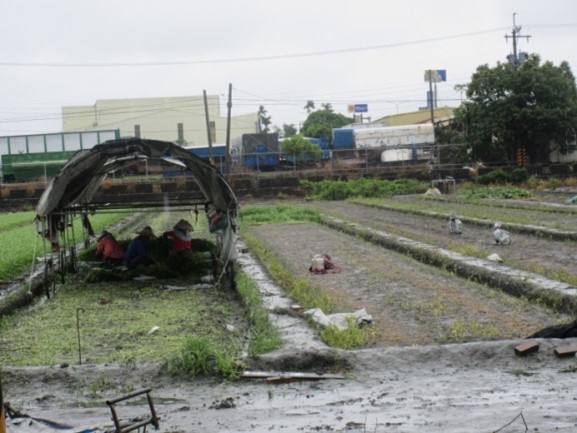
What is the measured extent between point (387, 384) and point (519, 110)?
3834cm

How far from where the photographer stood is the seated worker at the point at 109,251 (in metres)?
14.7

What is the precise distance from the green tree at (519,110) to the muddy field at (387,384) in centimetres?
3387

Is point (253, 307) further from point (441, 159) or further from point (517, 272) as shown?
point (441, 159)

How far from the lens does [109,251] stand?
48.5ft

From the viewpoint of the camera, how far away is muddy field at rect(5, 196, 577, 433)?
5781 mm

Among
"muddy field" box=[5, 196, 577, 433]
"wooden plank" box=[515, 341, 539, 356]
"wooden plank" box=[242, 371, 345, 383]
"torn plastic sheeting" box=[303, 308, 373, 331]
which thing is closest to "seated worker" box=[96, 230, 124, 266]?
"muddy field" box=[5, 196, 577, 433]

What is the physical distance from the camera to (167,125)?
251ft

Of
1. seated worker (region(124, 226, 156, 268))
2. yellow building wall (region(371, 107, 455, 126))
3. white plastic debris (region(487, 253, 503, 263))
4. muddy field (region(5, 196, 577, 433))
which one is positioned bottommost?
muddy field (region(5, 196, 577, 433))

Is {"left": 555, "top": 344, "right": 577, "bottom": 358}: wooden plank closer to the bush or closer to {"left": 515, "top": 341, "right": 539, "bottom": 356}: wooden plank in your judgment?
{"left": 515, "top": 341, "right": 539, "bottom": 356}: wooden plank

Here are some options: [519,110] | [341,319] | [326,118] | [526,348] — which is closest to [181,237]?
[341,319]

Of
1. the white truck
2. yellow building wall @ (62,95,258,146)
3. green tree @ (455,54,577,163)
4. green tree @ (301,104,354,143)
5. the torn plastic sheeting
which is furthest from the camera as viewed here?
green tree @ (301,104,354,143)

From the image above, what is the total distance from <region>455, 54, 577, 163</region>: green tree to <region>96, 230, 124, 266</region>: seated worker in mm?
31918

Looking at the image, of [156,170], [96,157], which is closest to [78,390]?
[96,157]

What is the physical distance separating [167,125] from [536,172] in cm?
4151
